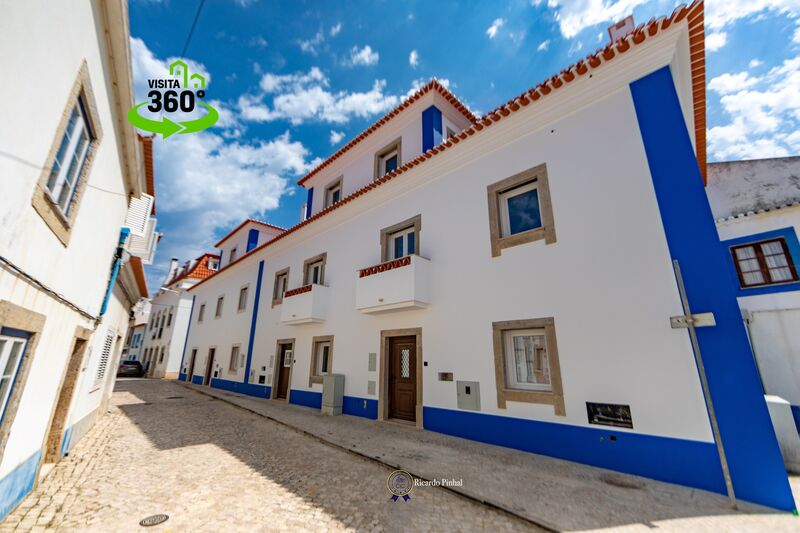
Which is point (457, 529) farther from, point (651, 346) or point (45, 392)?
point (45, 392)

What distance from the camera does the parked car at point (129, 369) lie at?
987 inches

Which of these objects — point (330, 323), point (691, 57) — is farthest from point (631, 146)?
point (330, 323)

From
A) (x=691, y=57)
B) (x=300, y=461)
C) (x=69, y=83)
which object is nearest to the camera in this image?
(x=69, y=83)

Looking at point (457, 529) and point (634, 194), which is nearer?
point (457, 529)

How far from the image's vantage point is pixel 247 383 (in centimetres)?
1559

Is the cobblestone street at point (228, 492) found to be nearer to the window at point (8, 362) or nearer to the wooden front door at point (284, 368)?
the window at point (8, 362)

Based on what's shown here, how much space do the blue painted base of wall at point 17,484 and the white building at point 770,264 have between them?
46.0 feet


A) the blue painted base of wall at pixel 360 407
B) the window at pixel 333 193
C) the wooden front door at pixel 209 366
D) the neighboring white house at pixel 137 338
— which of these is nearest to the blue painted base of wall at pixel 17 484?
the blue painted base of wall at pixel 360 407

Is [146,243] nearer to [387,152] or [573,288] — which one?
[387,152]

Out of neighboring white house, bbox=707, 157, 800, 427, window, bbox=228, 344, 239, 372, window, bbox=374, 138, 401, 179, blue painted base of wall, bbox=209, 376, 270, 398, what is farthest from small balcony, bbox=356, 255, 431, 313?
window, bbox=228, 344, 239, 372

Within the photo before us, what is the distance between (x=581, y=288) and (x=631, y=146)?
281 cm

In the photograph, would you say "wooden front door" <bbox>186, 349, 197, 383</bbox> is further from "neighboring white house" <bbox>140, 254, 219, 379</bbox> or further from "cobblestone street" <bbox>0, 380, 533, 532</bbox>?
"cobblestone street" <bbox>0, 380, 533, 532</bbox>

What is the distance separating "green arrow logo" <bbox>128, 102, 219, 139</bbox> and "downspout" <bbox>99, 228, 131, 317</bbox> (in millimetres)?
2893

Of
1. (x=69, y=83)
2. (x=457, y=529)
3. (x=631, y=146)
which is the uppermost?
(x=631, y=146)
